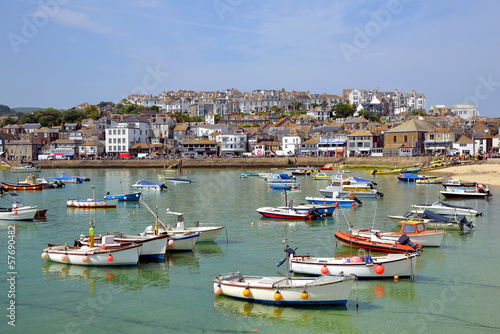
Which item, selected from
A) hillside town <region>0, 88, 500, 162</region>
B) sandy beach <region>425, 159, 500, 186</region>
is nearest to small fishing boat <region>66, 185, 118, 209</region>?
sandy beach <region>425, 159, 500, 186</region>

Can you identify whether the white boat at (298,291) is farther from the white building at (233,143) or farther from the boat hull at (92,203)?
the white building at (233,143)

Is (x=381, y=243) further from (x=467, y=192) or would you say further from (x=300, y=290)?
(x=467, y=192)

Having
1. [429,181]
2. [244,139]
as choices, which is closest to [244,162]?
[244,139]

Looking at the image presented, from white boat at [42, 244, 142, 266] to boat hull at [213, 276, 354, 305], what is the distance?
6.09 m

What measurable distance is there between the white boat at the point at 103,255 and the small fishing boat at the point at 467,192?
108 ft

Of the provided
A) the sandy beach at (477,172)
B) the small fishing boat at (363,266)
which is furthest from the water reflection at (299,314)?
the sandy beach at (477,172)

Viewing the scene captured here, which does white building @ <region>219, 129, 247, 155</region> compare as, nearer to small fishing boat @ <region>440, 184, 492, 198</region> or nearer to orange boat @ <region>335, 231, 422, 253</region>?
small fishing boat @ <region>440, 184, 492, 198</region>

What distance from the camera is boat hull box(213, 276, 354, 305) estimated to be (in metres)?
14.9

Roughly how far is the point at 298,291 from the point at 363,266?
376 centimetres

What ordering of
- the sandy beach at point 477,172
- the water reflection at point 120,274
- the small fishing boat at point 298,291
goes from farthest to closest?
1. the sandy beach at point 477,172
2. the water reflection at point 120,274
3. the small fishing boat at point 298,291

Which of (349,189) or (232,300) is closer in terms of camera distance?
(232,300)

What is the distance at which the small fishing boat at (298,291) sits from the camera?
14.9 m

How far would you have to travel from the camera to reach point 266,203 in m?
40.7

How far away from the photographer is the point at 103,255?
19.7 meters
